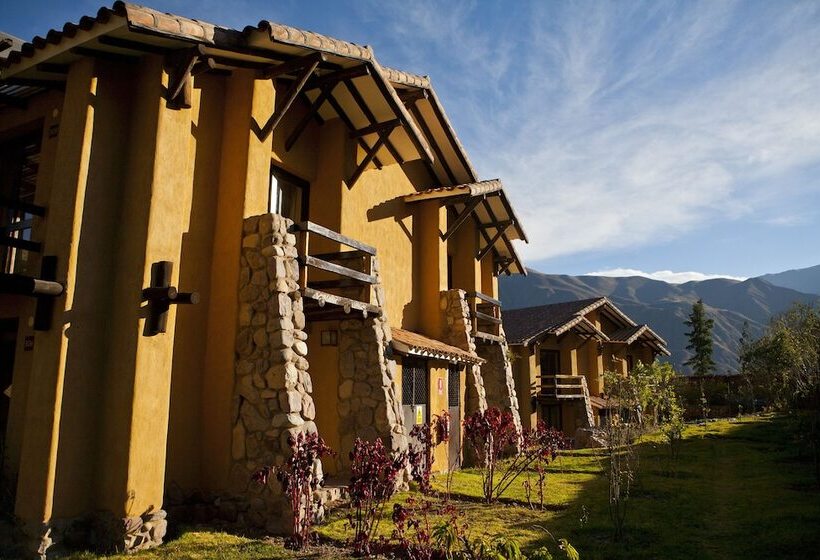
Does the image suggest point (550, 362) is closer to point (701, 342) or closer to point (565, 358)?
point (565, 358)

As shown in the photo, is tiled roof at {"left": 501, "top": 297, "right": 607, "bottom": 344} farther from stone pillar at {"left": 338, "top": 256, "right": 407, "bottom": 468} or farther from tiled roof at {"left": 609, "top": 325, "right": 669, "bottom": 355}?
stone pillar at {"left": 338, "top": 256, "right": 407, "bottom": 468}

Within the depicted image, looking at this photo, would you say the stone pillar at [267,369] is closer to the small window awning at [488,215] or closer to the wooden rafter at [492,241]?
the small window awning at [488,215]

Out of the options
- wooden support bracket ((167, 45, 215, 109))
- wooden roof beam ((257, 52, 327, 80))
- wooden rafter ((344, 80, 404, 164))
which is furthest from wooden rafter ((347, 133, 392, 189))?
wooden support bracket ((167, 45, 215, 109))

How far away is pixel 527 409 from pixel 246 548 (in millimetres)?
21164

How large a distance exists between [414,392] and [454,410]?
2.71 metres

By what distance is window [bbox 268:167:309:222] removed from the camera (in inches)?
488

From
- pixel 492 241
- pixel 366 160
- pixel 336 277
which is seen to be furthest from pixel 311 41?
pixel 492 241

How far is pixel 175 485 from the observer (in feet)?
29.3

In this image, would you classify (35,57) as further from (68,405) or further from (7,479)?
(7,479)

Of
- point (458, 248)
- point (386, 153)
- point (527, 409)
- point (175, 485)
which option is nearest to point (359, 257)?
point (386, 153)

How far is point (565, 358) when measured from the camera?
1245 inches

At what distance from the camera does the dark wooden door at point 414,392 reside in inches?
569

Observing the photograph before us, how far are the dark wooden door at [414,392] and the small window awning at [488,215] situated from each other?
496cm

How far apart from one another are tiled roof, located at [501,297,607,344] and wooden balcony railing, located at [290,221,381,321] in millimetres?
A: 15952
